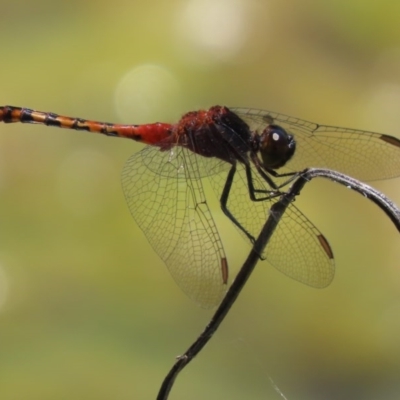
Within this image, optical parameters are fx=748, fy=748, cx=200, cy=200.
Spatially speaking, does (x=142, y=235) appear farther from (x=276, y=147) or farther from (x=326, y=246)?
(x=326, y=246)

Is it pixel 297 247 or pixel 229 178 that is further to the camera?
pixel 229 178

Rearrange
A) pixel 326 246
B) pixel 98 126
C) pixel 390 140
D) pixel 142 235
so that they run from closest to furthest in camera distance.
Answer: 1. pixel 326 246
2. pixel 390 140
3. pixel 98 126
4. pixel 142 235

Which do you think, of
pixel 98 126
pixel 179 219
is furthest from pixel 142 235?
pixel 179 219

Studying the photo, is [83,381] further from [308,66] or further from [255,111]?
[308,66]

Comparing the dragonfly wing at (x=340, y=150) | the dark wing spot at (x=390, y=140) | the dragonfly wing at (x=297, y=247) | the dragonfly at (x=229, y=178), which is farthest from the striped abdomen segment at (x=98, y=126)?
the dark wing spot at (x=390, y=140)

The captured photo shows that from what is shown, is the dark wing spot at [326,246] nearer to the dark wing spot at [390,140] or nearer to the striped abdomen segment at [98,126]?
the dark wing spot at [390,140]

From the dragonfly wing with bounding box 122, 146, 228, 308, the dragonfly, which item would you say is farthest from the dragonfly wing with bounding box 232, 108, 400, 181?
the dragonfly wing with bounding box 122, 146, 228, 308

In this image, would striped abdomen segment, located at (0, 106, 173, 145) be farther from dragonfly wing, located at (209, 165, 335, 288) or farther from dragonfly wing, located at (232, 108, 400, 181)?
dragonfly wing, located at (209, 165, 335, 288)
